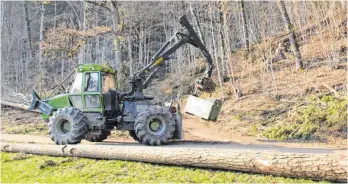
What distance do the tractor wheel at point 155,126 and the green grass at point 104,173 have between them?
1.97 meters

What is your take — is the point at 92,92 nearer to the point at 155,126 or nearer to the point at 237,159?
the point at 155,126

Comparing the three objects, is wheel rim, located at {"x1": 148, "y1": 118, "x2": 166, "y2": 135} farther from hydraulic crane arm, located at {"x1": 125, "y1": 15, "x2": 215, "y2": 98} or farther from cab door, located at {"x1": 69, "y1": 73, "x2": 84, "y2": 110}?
cab door, located at {"x1": 69, "y1": 73, "x2": 84, "y2": 110}

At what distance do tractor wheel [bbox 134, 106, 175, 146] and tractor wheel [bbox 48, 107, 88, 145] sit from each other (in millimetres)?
1631

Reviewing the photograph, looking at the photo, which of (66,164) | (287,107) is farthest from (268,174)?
(287,107)

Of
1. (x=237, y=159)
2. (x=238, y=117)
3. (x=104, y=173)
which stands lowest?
(x=104, y=173)

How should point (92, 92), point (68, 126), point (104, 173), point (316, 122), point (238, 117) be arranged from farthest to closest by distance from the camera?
point (238, 117) → point (316, 122) → point (92, 92) → point (68, 126) → point (104, 173)

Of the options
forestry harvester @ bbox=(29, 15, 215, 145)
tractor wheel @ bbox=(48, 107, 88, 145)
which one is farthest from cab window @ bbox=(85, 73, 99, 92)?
tractor wheel @ bbox=(48, 107, 88, 145)

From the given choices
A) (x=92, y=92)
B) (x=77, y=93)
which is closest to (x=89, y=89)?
(x=92, y=92)

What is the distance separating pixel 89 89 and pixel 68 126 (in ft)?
4.30

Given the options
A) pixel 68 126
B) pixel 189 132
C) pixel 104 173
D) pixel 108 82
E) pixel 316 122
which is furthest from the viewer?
pixel 189 132

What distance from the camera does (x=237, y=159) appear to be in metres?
6.58

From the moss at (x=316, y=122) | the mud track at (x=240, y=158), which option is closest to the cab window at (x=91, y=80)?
the mud track at (x=240, y=158)

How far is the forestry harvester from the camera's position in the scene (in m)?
9.80

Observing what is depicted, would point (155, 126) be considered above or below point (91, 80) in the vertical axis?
below
